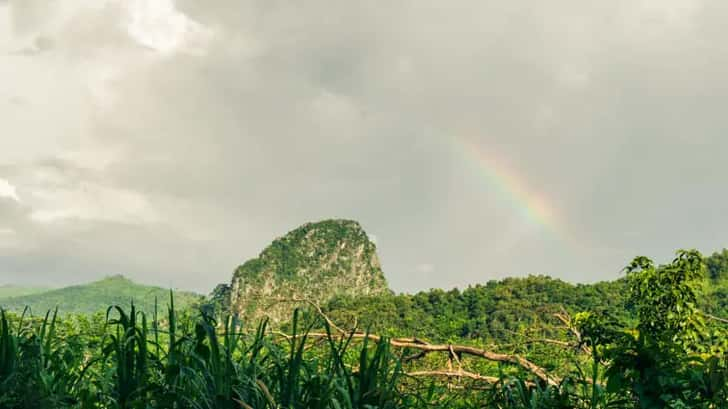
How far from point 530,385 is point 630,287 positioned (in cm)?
620

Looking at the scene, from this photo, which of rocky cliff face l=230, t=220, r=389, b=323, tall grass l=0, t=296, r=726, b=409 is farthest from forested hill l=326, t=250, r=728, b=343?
tall grass l=0, t=296, r=726, b=409

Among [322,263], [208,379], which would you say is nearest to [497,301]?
[322,263]

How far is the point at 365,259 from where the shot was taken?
9050 cm

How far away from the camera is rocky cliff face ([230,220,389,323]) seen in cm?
8344

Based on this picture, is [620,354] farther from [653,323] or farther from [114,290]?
[114,290]

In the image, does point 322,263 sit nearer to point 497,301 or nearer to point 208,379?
point 497,301

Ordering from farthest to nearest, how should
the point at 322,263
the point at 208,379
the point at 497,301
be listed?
the point at 322,263, the point at 497,301, the point at 208,379

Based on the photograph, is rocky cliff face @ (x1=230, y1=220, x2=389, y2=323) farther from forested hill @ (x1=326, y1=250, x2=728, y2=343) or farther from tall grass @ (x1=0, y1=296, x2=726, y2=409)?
tall grass @ (x1=0, y1=296, x2=726, y2=409)

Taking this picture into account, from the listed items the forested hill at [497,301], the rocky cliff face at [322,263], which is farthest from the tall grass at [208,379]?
the rocky cliff face at [322,263]

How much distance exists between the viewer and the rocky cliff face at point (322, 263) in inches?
3285

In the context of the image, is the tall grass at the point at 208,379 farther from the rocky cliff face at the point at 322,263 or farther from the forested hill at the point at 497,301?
the rocky cliff face at the point at 322,263

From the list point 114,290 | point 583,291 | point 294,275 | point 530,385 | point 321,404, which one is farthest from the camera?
point 114,290

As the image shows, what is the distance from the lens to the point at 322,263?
8925 cm

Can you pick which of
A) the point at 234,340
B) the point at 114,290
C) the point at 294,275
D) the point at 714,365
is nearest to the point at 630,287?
the point at 714,365
